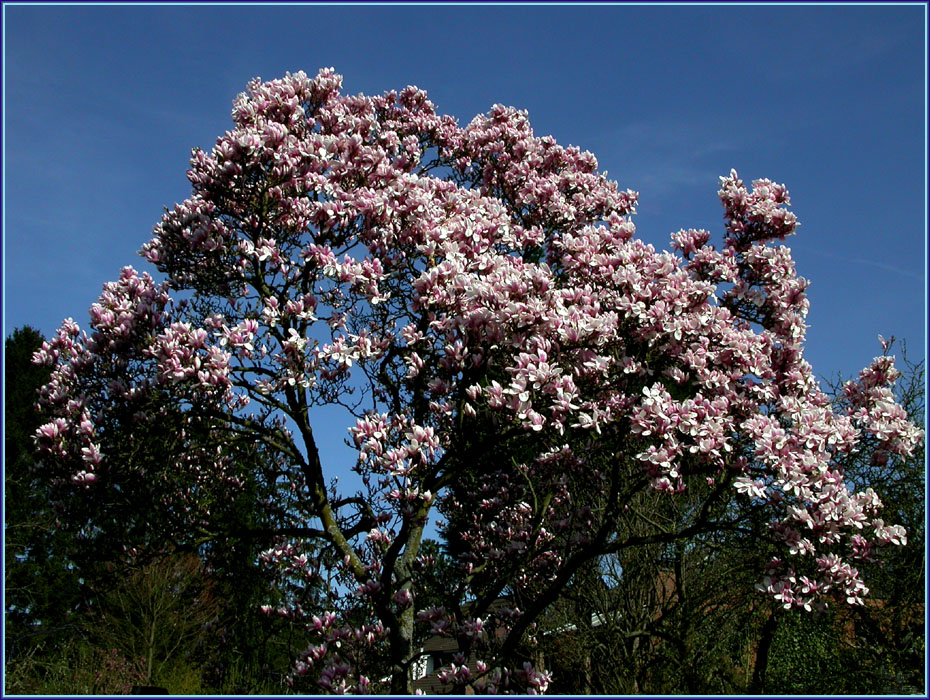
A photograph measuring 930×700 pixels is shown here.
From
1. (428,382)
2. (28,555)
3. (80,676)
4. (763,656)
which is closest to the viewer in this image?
(428,382)

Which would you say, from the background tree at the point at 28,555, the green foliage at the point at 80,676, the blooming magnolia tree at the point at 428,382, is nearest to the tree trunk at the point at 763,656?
the blooming magnolia tree at the point at 428,382

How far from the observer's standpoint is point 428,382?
26.4 ft

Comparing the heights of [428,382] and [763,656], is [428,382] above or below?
above

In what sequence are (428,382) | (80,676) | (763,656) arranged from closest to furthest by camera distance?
1. (428,382)
2. (763,656)
3. (80,676)

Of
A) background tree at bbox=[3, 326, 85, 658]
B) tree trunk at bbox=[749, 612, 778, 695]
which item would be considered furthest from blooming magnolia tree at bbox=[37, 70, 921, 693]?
background tree at bbox=[3, 326, 85, 658]

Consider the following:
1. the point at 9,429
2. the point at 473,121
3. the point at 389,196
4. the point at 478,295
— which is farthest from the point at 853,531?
the point at 9,429

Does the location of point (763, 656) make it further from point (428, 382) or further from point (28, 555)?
point (28, 555)

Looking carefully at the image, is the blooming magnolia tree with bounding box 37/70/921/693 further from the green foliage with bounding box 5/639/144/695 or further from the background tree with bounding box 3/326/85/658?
the background tree with bounding box 3/326/85/658

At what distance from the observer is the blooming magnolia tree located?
7098mm

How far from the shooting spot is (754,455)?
7133mm

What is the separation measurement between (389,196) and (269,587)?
5.81 m

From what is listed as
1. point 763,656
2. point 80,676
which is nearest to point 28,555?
point 80,676

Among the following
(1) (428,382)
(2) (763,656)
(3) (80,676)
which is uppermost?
(1) (428,382)

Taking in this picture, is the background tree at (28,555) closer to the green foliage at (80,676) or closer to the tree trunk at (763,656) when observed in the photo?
the green foliage at (80,676)
